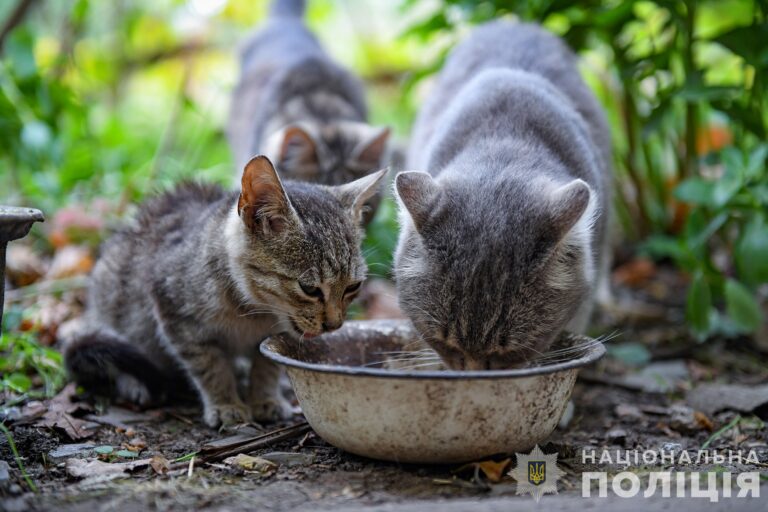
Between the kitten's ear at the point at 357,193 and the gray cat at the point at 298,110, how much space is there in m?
→ 0.88

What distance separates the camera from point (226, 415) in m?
3.53

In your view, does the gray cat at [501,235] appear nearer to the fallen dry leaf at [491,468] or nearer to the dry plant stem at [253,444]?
the fallen dry leaf at [491,468]

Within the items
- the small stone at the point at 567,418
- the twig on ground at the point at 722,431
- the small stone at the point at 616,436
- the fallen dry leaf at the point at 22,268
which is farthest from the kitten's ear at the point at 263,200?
the fallen dry leaf at the point at 22,268

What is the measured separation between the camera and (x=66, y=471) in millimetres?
2828

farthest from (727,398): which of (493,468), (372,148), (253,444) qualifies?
(372,148)

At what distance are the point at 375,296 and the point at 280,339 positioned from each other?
8.38ft

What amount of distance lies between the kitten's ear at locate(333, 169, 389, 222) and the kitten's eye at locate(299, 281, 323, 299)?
1.48 ft

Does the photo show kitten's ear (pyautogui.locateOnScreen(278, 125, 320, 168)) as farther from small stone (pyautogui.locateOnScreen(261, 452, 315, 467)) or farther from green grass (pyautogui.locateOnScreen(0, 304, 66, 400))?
small stone (pyautogui.locateOnScreen(261, 452, 315, 467))

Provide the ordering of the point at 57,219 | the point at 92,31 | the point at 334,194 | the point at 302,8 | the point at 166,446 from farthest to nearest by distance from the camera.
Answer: the point at 92,31, the point at 302,8, the point at 57,219, the point at 334,194, the point at 166,446

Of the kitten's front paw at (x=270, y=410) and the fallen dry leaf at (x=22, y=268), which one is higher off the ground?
the fallen dry leaf at (x=22, y=268)

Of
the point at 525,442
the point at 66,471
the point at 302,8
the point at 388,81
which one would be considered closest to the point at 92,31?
the point at 302,8

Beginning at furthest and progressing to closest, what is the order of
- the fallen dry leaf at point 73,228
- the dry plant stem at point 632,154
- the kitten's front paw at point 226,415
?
the dry plant stem at point 632,154 → the fallen dry leaf at point 73,228 → the kitten's front paw at point 226,415

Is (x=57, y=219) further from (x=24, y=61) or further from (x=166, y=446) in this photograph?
(x=166, y=446)

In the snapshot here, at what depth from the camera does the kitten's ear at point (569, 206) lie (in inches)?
113
